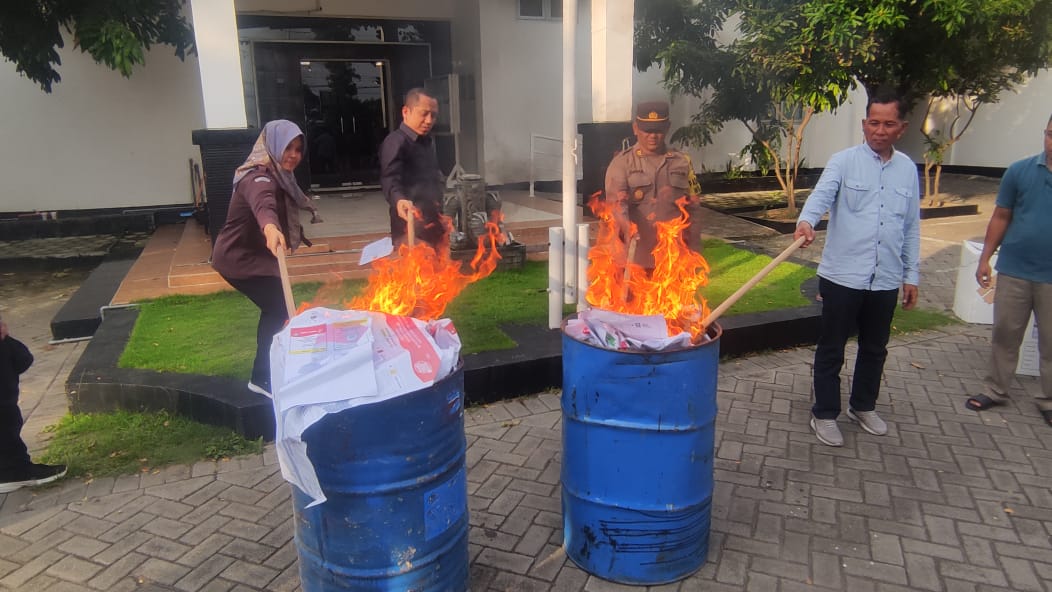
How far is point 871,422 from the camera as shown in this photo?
4.27 m

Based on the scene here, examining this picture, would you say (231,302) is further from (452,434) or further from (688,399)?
(688,399)

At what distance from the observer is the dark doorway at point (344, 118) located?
11.9 m

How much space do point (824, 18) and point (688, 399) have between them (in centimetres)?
751

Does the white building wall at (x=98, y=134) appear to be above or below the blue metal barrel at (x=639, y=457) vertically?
above

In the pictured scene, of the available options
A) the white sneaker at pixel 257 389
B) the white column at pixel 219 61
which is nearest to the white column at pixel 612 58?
the white column at pixel 219 61

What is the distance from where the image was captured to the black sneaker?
3.69 metres

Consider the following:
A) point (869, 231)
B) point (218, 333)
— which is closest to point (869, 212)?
point (869, 231)

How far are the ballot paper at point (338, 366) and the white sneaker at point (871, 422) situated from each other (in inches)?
115

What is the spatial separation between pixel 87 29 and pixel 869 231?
8.70 metres

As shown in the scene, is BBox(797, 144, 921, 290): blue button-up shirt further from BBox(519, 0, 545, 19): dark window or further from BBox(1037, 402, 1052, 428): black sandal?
BBox(519, 0, 545, 19): dark window

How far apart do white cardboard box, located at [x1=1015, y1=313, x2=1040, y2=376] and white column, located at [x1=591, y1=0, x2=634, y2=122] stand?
4188 mm

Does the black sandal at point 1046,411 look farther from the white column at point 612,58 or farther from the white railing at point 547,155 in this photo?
the white railing at point 547,155

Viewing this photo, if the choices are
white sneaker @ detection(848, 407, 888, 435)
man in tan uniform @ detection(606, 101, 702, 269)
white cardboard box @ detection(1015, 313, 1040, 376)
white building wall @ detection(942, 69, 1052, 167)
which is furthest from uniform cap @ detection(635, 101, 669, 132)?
white building wall @ detection(942, 69, 1052, 167)

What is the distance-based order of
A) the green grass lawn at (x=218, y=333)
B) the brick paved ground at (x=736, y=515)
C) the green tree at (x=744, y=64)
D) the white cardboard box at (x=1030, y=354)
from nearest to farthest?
1. the brick paved ground at (x=736, y=515)
2. the green grass lawn at (x=218, y=333)
3. the white cardboard box at (x=1030, y=354)
4. the green tree at (x=744, y=64)
